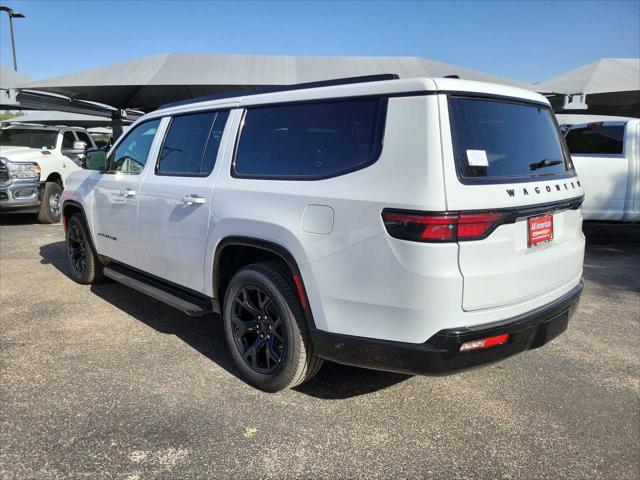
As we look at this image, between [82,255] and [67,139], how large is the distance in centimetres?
693

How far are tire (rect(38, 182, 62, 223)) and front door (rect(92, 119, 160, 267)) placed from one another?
6.20 m

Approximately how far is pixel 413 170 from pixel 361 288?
62 cm

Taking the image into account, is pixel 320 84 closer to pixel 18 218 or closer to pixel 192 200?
pixel 192 200

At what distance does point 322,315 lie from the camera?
8.54 feet

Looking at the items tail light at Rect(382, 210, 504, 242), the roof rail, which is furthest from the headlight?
tail light at Rect(382, 210, 504, 242)

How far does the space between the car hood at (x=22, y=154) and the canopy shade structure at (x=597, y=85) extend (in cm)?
1134

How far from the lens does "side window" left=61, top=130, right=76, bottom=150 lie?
10.9 metres

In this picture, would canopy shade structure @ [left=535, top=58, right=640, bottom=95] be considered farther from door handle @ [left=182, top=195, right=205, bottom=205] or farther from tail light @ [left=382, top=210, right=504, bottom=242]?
tail light @ [left=382, top=210, right=504, bottom=242]

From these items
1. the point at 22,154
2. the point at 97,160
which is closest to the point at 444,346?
the point at 97,160

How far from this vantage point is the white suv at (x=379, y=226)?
2270 millimetres

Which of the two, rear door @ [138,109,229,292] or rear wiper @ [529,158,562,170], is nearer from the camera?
rear wiper @ [529,158,562,170]

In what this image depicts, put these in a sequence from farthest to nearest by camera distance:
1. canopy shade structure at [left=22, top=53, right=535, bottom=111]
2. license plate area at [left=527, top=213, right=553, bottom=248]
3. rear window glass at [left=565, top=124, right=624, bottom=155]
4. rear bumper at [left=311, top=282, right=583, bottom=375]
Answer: canopy shade structure at [left=22, top=53, right=535, bottom=111] → rear window glass at [left=565, top=124, right=624, bottom=155] → license plate area at [left=527, top=213, right=553, bottom=248] → rear bumper at [left=311, top=282, right=583, bottom=375]

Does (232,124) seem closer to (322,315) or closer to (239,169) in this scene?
(239,169)

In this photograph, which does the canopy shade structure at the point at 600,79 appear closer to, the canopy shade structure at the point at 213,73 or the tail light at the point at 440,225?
the canopy shade structure at the point at 213,73
